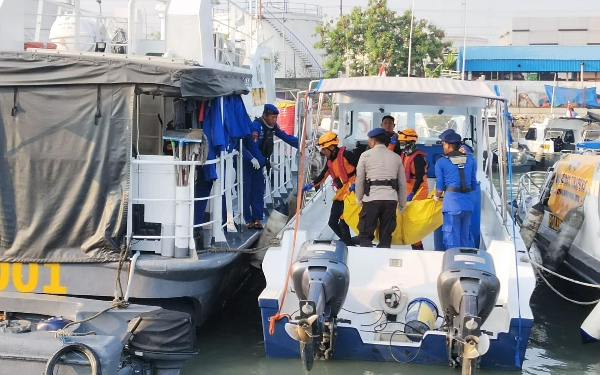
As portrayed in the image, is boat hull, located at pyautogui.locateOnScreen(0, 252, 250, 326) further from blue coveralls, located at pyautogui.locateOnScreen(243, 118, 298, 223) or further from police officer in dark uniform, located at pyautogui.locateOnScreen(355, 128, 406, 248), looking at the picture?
blue coveralls, located at pyautogui.locateOnScreen(243, 118, 298, 223)

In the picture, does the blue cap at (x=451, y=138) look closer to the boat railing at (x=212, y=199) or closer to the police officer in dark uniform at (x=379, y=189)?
the police officer in dark uniform at (x=379, y=189)

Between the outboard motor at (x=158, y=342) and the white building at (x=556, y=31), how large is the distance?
55972 millimetres

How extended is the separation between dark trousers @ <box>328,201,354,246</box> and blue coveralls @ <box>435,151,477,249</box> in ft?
3.90

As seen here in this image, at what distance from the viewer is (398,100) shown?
8.61m

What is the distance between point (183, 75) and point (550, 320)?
202 inches

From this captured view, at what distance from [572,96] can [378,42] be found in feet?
35.0

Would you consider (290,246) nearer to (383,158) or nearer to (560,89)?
(383,158)

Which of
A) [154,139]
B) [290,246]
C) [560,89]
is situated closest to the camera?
[290,246]

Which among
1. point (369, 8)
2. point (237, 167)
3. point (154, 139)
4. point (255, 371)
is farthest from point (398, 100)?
point (369, 8)

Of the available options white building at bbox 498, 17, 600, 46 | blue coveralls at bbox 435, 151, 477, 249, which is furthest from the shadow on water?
white building at bbox 498, 17, 600, 46

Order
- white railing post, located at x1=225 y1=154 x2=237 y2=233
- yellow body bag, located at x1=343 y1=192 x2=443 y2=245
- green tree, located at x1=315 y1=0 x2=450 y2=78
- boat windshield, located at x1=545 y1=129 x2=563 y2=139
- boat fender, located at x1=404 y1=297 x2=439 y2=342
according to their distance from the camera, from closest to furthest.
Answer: boat fender, located at x1=404 y1=297 x2=439 y2=342
yellow body bag, located at x1=343 y1=192 x2=443 y2=245
white railing post, located at x1=225 y1=154 x2=237 y2=233
boat windshield, located at x1=545 y1=129 x2=563 y2=139
green tree, located at x1=315 y1=0 x2=450 y2=78

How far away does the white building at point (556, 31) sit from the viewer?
56.8m

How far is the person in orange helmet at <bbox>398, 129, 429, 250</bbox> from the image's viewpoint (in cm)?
807

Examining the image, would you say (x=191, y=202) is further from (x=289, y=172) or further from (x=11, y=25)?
(x=289, y=172)
